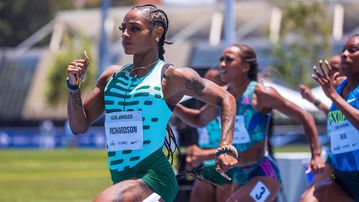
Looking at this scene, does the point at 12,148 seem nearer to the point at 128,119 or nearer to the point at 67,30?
the point at 67,30

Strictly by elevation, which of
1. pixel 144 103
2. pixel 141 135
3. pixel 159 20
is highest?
pixel 159 20

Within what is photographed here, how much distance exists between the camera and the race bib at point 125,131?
20.8 feet

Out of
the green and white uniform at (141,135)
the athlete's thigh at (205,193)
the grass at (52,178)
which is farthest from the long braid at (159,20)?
the grass at (52,178)

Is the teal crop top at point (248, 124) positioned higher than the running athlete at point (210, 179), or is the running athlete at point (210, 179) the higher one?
the teal crop top at point (248, 124)

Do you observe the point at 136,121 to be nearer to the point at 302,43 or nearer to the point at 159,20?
the point at 159,20

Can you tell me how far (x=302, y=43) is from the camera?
141 ft

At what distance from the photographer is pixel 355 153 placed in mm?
7734

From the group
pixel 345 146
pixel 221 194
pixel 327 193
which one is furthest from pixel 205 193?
pixel 345 146

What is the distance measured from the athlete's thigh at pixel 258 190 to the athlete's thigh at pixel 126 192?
2.05m

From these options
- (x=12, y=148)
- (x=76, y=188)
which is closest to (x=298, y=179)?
(x=76, y=188)

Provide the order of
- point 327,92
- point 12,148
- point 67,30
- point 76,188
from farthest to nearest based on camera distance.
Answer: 1. point 67,30
2. point 12,148
3. point 76,188
4. point 327,92

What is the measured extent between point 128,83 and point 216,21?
5671 centimetres

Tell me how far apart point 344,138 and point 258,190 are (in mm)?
1007

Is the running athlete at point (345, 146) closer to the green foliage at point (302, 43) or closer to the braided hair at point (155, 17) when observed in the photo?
the braided hair at point (155, 17)
